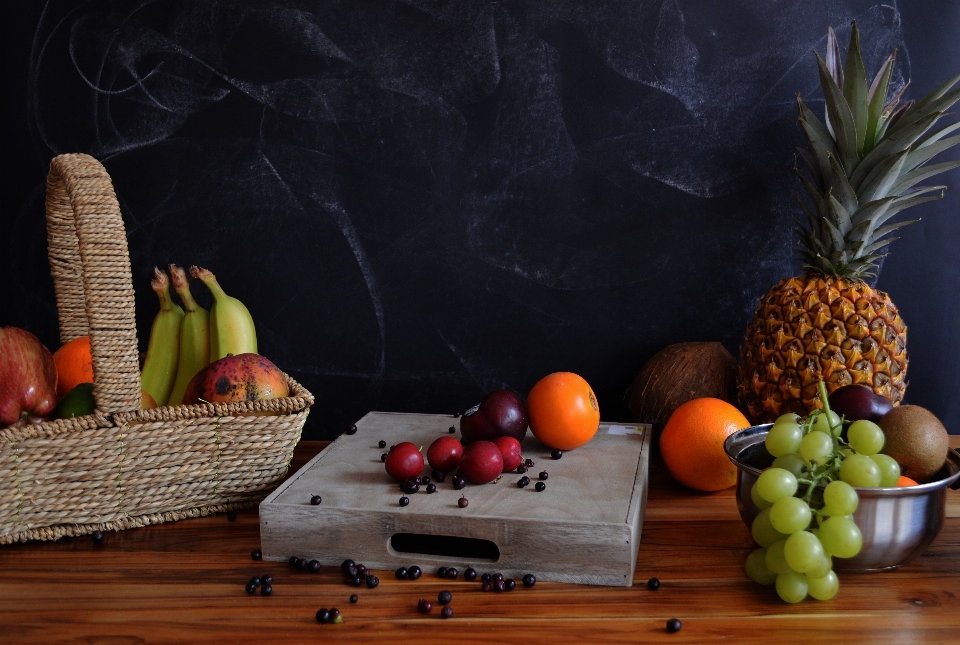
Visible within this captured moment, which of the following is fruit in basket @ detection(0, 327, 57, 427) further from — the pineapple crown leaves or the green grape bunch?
the pineapple crown leaves

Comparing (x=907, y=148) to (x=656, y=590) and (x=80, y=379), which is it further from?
(x=80, y=379)

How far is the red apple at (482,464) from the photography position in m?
1.09

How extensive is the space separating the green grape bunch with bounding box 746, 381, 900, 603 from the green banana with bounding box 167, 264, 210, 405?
96cm

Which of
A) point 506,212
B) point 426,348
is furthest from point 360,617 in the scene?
point 506,212

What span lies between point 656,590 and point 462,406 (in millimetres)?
749

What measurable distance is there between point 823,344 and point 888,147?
1.08 feet

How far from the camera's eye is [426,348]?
1.63 meters

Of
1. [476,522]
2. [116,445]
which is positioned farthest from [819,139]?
[116,445]

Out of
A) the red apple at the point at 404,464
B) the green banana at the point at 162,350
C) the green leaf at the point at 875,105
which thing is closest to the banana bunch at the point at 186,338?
the green banana at the point at 162,350

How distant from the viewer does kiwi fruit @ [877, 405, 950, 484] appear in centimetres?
99

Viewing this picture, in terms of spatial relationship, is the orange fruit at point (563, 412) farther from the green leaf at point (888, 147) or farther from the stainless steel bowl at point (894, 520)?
the green leaf at point (888, 147)

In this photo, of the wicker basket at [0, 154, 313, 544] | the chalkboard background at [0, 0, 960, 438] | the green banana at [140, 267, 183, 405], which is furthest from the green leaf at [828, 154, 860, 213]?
the green banana at [140, 267, 183, 405]

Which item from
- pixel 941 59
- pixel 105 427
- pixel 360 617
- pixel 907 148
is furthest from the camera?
pixel 941 59

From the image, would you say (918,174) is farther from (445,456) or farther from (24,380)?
(24,380)
